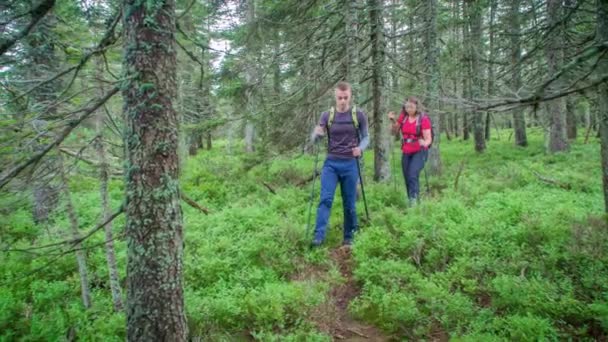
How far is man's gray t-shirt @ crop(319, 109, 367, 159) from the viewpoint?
642 cm

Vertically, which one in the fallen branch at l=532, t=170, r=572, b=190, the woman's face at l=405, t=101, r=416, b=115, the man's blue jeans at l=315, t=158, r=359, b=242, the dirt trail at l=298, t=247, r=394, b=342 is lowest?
the dirt trail at l=298, t=247, r=394, b=342

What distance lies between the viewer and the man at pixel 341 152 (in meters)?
6.39

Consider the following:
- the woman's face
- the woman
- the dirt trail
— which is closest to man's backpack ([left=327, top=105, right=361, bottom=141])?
the woman

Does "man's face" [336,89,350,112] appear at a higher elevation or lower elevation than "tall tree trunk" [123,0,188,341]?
higher

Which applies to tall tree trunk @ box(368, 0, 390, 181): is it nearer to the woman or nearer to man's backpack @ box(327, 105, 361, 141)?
the woman

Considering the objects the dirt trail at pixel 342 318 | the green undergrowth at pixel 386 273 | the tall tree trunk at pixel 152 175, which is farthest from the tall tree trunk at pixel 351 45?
the tall tree trunk at pixel 152 175

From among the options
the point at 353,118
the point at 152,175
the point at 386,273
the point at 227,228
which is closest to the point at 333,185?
the point at 353,118

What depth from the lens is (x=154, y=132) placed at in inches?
114

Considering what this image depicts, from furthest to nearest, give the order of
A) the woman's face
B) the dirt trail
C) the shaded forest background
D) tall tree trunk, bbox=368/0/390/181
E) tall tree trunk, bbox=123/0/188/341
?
tall tree trunk, bbox=368/0/390/181, the woman's face, the dirt trail, the shaded forest background, tall tree trunk, bbox=123/0/188/341

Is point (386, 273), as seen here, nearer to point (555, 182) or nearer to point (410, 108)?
point (410, 108)

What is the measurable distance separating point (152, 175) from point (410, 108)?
654 cm

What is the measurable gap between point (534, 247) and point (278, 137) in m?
6.68

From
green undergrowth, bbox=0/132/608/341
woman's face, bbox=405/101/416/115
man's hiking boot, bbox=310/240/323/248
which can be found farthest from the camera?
woman's face, bbox=405/101/416/115

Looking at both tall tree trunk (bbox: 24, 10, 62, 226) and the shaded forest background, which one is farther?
tall tree trunk (bbox: 24, 10, 62, 226)
